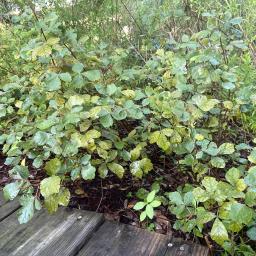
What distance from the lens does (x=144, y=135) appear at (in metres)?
1.90

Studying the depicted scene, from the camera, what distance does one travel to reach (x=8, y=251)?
1563 millimetres

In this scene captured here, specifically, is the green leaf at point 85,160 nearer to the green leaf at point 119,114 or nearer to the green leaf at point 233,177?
the green leaf at point 119,114

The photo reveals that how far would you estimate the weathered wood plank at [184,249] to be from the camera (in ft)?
4.97

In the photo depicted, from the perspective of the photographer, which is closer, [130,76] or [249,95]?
[249,95]

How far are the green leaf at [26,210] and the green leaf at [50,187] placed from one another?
6 centimetres

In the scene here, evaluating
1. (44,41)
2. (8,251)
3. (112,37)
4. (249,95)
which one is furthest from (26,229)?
(112,37)

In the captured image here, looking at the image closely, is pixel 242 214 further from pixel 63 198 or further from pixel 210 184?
pixel 63 198

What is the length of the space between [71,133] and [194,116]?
25.0 inches

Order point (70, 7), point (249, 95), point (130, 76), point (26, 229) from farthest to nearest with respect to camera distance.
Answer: point (70, 7) → point (130, 76) → point (249, 95) → point (26, 229)

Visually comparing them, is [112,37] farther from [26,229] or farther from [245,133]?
[26,229]

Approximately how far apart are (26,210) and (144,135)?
73cm

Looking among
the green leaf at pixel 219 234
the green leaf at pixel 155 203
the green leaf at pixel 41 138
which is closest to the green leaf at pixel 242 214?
the green leaf at pixel 219 234

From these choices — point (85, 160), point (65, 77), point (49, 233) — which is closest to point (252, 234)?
point (85, 160)

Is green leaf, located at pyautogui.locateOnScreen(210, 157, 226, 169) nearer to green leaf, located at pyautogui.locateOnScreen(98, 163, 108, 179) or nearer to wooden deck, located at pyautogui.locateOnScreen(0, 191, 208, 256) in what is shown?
wooden deck, located at pyautogui.locateOnScreen(0, 191, 208, 256)
